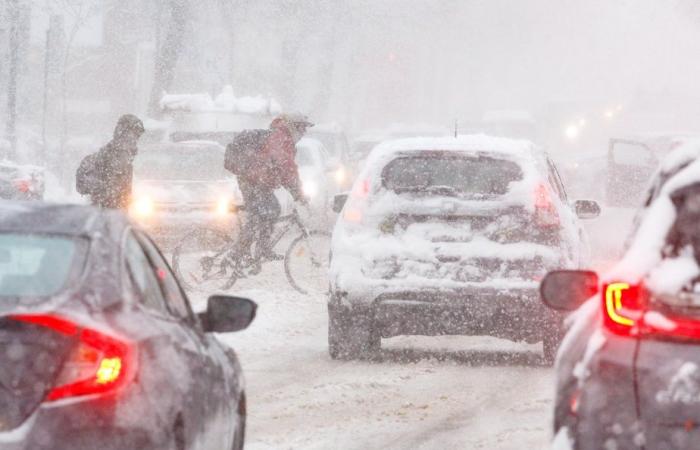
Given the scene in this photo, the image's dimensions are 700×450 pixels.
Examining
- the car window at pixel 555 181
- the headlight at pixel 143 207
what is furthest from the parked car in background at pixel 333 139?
the car window at pixel 555 181

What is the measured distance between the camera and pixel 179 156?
25219mm

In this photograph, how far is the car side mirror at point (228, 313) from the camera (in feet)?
21.3

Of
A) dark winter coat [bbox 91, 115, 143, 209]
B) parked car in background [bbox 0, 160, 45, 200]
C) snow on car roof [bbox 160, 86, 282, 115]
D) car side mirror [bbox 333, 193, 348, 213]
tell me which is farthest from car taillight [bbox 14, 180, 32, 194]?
car side mirror [bbox 333, 193, 348, 213]

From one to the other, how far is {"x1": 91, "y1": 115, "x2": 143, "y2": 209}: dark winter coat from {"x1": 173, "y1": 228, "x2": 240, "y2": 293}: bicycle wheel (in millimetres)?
2537

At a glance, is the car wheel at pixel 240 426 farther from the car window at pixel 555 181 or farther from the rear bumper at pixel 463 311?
the car window at pixel 555 181

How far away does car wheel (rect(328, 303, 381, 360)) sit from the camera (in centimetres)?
1299

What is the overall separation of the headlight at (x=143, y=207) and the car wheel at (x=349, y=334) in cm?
1079

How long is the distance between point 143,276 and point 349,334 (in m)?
7.16

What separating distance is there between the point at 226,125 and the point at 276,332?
22.2 metres

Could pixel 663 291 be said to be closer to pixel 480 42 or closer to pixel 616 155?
pixel 616 155

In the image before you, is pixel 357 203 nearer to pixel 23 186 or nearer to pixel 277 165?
pixel 277 165

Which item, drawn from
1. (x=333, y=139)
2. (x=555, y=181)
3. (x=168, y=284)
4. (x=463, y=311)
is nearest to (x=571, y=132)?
(x=333, y=139)

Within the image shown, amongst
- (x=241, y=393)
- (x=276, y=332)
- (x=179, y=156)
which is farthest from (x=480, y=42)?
(x=241, y=393)

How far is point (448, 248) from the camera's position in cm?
1281
